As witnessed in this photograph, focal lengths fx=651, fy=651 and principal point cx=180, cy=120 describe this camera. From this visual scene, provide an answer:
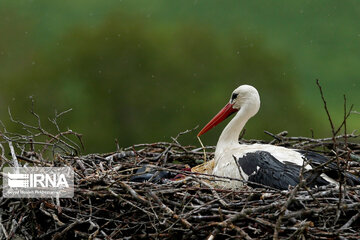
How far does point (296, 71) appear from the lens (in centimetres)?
2206

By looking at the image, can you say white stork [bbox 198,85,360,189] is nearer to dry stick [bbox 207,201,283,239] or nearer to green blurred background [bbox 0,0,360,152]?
dry stick [bbox 207,201,283,239]

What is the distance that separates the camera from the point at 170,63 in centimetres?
2147

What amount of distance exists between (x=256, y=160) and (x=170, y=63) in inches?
679

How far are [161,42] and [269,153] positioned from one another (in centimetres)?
1827

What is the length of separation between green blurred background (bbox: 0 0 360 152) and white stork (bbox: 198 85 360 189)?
10.9 m

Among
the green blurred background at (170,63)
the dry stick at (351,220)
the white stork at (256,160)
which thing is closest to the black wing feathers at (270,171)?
the white stork at (256,160)

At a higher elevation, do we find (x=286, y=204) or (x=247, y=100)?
(x=247, y=100)

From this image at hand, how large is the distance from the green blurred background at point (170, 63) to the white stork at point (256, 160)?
35.8ft

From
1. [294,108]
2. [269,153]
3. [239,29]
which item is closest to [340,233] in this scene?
[269,153]

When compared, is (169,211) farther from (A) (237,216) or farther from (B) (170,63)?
(B) (170,63)

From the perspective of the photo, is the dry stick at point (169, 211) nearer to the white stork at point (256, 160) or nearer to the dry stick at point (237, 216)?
the dry stick at point (237, 216)

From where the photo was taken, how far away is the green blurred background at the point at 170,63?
1889 cm

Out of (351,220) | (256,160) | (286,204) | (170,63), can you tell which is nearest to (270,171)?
(256,160)

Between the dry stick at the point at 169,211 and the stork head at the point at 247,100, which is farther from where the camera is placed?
the stork head at the point at 247,100
